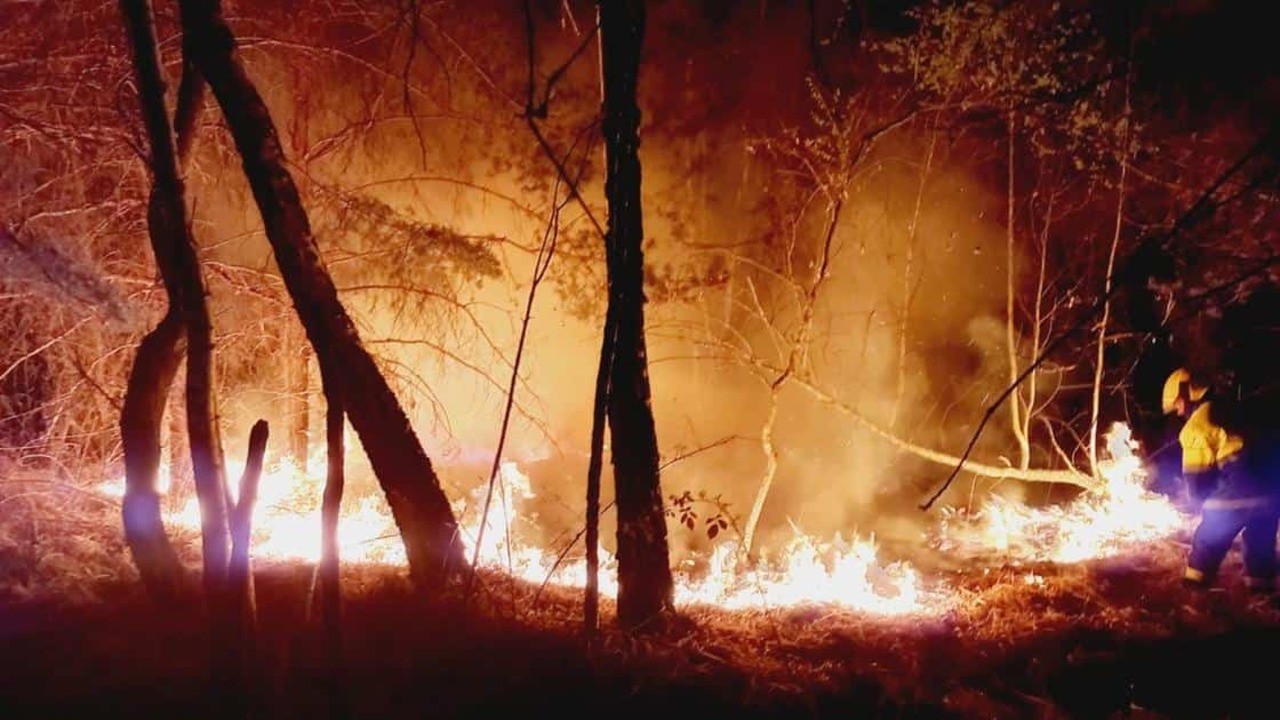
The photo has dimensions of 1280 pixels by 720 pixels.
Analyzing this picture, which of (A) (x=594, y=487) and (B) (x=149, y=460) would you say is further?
(B) (x=149, y=460)

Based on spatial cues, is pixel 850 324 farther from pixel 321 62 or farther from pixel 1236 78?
pixel 321 62

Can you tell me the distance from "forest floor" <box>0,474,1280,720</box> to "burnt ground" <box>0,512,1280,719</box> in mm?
16

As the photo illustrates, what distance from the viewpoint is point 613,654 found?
19.6ft

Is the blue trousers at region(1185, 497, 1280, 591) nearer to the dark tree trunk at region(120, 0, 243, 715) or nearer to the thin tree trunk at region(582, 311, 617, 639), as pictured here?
the thin tree trunk at region(582, 311, 617, 639)

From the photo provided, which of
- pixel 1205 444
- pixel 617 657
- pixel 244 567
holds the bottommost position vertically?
pixel 617 657

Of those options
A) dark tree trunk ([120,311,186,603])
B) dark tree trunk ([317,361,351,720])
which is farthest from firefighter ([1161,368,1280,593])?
dark tree trunk ([120,311,186,603])

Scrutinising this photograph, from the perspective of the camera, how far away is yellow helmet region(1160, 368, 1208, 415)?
26.3 feet

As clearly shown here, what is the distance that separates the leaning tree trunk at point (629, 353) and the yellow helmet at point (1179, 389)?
5.55 metres

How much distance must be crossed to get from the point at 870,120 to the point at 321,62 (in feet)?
27.0

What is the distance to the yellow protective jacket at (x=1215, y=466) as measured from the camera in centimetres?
745

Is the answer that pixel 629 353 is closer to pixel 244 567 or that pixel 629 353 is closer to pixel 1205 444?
pixel 244 567

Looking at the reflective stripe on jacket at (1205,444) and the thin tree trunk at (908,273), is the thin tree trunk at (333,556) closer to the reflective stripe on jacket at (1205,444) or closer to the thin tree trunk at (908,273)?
the reflective stripe on jacket at (1205,444)

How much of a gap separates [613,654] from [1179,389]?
6507mm

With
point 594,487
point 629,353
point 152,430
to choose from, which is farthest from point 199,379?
point 629,353
